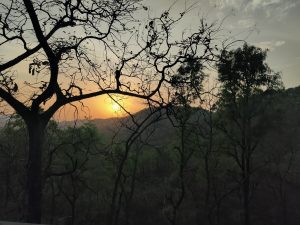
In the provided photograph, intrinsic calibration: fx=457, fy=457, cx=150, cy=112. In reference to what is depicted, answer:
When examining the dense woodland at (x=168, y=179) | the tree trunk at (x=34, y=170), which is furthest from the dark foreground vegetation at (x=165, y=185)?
the tree trunk at (x=34, y=170)

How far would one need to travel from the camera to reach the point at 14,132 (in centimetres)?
4384

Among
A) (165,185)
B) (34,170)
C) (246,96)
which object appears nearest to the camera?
(34,170)

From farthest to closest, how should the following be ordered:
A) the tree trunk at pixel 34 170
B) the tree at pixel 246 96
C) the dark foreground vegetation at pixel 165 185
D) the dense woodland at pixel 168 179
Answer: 1. the dark foreground vegetation at pixel 165 185
2. the dense woodland at pixel 168 179
3. the tree at pixel 246 96
4. the tree trunk at pixel 34 170

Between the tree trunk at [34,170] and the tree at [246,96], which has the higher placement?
the tree at [246,96]

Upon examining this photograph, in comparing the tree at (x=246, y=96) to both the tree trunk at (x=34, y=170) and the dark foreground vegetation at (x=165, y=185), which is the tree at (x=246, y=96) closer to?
the dark foreground vegetation at (x=165, y=185)

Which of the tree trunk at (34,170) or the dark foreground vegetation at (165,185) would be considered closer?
the tree trunk at (34,170)

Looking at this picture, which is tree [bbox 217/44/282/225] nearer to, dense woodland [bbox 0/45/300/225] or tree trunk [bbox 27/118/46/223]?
dense woodland [bbox 0/45/300/225]

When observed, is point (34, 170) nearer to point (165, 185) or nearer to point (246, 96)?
point (246, 96)

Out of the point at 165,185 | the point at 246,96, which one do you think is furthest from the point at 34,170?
the point at 165,185

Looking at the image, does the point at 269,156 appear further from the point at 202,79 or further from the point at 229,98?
the point at 202,79

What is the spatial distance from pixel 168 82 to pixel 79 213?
46507 millimetres

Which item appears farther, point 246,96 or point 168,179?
point 168,179

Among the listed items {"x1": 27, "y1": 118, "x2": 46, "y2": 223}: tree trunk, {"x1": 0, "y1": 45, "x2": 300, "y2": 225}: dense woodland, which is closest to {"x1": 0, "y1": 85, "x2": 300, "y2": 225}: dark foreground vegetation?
{"x1": 0, "y1": 45, "x2": 300, "y2": 225}: dense woodland

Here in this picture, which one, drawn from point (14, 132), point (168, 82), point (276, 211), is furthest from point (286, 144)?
point (168, 82)
